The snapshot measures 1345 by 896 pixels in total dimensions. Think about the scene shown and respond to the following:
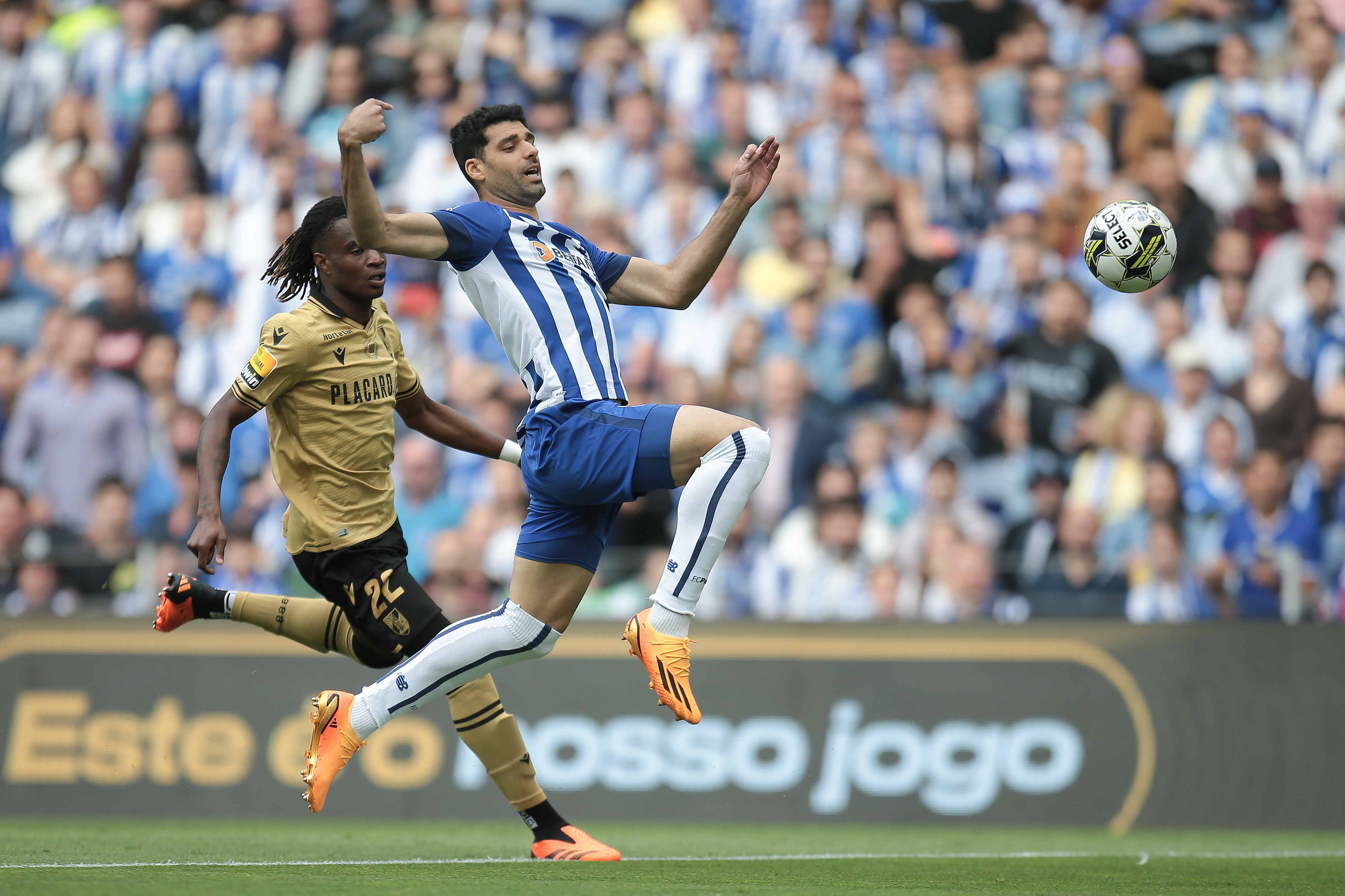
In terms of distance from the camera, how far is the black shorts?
651 centimetres

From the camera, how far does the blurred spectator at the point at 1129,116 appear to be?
42.5 ft

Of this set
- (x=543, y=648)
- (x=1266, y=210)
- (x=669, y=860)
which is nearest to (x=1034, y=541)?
(x=1266, y=210)

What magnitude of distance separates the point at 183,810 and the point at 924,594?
4.85 m

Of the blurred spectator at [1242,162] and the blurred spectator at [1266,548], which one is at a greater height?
the blurred spectator at [1242,162]

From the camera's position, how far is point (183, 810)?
9750 millimetres

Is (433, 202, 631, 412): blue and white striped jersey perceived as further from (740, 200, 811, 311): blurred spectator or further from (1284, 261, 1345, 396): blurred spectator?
(1284, 261, 1345, 396): blurred spectator

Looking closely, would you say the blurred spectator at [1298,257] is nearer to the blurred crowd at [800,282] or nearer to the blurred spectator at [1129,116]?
the blurred crowd at [800,282]

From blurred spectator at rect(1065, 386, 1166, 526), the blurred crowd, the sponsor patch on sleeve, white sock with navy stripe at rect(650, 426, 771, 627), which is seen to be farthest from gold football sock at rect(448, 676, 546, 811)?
blurred spectator at rect(1065, 386, 1166, 526)

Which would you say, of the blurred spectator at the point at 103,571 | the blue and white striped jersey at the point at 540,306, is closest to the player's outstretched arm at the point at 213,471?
the blue and white striped jersey at the point at 540,306

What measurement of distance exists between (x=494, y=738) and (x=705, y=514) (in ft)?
5.30

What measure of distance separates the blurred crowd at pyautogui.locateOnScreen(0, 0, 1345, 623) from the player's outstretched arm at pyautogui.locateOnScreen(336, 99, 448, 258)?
15.1 feet

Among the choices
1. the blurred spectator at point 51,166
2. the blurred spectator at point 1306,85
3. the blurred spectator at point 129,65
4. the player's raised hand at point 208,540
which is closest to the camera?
the player's raised hand at point 208,540

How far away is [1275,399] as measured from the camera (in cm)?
1098

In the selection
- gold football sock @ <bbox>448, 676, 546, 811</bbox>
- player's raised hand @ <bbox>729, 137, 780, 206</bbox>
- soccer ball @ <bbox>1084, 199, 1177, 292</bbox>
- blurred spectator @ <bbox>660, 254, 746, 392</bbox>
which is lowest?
gold football sock @ <bbox>448, 676, 546, 811</bbox>
